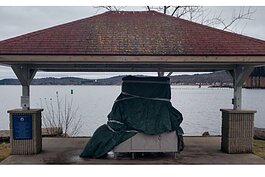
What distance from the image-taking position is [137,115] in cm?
764

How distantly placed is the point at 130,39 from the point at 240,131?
333 cm

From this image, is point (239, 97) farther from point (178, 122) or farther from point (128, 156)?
point (128, 156)

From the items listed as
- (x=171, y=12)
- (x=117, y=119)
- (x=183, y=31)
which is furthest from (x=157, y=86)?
(x=171, y=12)

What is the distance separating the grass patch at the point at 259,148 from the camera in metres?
8.53

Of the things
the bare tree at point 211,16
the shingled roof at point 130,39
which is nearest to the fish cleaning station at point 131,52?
the shingled roof at point 130,39

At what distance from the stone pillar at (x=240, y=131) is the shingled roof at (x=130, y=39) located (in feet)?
5.38

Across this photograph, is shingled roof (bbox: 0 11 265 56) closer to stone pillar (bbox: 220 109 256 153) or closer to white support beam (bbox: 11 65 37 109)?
white support beam (bbox: 11 65 37 109)

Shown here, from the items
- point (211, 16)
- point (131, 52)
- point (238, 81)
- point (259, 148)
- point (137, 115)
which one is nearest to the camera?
point (131, 52)

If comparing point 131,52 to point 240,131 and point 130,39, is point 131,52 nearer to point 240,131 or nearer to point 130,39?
point 130,39

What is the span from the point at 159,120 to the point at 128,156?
1141mm

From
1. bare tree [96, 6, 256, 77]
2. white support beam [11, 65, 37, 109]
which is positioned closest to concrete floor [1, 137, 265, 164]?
white support beam [11, 65, 37, 109]

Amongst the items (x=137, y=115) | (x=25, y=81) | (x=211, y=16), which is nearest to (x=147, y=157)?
(x=137, y=115)

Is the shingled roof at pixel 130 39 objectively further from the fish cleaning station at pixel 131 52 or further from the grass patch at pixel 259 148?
the grass patch at pixel 259 148

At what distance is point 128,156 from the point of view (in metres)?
7.95
